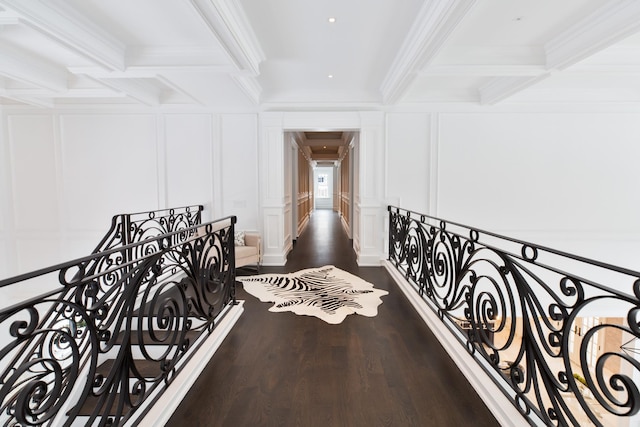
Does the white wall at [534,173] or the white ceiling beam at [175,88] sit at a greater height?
the white ceiling beam at [175,88]

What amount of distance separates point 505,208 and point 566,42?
2.95m

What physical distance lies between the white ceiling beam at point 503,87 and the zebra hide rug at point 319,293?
357 centimetres

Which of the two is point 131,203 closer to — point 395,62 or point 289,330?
point 289,330

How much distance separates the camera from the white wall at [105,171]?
19.5 ft

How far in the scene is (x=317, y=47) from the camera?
3938 mm

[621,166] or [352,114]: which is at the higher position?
[352,114]

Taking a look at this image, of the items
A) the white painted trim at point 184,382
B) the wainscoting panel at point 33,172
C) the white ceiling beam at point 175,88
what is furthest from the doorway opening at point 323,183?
the white painted trim at point 184,382

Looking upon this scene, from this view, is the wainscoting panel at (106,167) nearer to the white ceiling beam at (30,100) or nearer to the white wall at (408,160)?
the white ceiling beam at (30,100)

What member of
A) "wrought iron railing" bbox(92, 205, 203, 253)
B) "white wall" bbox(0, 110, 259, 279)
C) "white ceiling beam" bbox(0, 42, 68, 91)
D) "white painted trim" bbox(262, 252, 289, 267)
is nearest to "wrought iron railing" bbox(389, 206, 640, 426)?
"white painted trim" bbox(262, 252, 289, 267)

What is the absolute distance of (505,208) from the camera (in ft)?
19.3

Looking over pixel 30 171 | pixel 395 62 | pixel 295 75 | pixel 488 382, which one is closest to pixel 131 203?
pixel 30 171

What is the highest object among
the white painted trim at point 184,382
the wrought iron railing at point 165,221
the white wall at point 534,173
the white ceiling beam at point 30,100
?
the white ceiling beam at point 30,100

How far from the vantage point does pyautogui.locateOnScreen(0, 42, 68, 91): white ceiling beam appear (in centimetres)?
397

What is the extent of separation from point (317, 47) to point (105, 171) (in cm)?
462
